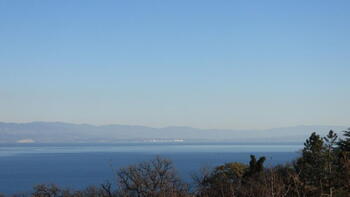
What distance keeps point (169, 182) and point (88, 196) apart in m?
6.20

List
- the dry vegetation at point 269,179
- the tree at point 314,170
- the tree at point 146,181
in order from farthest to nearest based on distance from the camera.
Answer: the tree at point 146,181 → the tree at point 314,170 → the dry vegetation at point 269,179

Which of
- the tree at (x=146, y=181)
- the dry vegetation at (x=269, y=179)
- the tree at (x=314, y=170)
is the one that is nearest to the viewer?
the dry vegetation at (x=269, y=179)

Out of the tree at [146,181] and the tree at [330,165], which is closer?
the tree at [330,165]

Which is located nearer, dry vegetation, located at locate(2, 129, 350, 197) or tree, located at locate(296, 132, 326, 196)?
dry vegetation, located at locate(2, 129, 350, 197)

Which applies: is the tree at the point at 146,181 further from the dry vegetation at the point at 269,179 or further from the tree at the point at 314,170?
the tree at the point at 314,170

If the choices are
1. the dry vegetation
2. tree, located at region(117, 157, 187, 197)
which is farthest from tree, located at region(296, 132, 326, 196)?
tree, located at region(117, 157, 187, 197)

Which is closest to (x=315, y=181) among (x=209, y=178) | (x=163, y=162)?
(x=163, y=162)

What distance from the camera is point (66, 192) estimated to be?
130 ft

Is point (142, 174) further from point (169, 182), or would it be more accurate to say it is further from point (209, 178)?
point (209, 178)

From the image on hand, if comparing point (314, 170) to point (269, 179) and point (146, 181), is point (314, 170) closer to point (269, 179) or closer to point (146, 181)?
point (269, 179)

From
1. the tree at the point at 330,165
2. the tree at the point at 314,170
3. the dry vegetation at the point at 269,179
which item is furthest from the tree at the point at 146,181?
the tree at the point at 330,165

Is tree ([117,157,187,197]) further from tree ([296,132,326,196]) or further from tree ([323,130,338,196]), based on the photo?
tree ([323,130,338,196])

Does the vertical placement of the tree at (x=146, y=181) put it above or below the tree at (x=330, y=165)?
below

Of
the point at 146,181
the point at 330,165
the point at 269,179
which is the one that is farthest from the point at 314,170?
the point at 146,181
